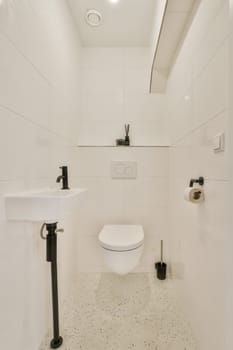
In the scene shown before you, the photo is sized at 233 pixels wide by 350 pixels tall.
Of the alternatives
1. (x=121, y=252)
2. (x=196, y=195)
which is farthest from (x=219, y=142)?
(x=121, y=252)

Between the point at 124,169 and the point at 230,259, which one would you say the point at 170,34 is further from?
the point at 230,259

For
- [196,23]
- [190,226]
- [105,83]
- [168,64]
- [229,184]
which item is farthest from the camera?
[105,83]

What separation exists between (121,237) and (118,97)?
57.8 inches

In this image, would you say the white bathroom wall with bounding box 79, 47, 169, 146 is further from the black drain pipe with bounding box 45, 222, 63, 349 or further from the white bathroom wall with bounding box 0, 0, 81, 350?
the black drain pipe with bounding box 45, 222, 63, 349

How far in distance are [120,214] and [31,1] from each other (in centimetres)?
174

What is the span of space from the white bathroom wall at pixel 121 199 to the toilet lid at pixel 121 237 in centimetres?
22

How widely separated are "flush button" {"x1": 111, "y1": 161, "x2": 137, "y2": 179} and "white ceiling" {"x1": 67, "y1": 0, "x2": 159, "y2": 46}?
1.30 m

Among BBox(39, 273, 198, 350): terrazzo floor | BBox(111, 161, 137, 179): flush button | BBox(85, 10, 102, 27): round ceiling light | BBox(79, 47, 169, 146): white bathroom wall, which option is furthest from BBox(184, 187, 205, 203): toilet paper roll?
BBox(85, 10, 102, 27): round ceiling light

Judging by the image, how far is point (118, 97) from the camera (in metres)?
2.15

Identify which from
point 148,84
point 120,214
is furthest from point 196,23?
point 120,214

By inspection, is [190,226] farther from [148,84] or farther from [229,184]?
[148,84]

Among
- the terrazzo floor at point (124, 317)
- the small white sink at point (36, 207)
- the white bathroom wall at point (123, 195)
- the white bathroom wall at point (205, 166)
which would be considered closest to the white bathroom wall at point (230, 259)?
the white bathroom wall at point (205, 166)

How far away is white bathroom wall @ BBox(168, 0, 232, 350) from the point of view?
801 mm

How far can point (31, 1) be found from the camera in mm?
1033
